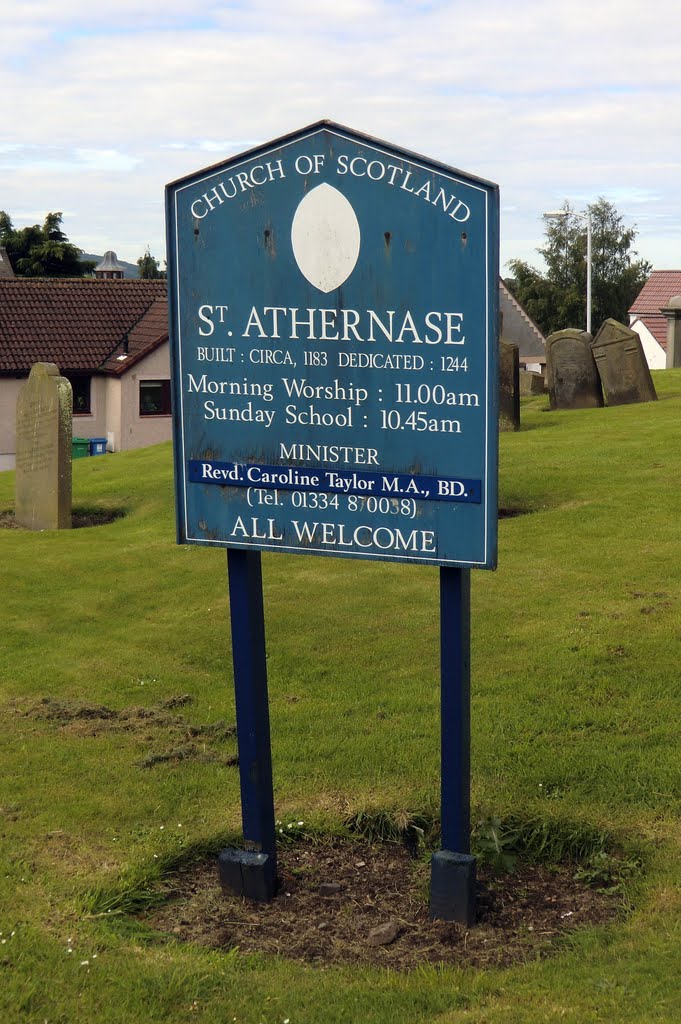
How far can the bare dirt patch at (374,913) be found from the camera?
5.12 meters

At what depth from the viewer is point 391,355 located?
5184mm

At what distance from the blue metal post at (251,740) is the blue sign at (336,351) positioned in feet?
0.75

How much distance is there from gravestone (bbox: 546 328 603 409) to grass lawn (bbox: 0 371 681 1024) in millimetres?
7653

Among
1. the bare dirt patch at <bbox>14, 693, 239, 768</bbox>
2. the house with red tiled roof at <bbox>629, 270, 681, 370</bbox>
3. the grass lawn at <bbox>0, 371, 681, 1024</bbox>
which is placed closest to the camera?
the grass lawn at <bbox>0, 371, 681, 1024</bbox>

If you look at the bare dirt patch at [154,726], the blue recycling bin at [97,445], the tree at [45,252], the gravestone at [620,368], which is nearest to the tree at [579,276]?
the tree at [45,252]

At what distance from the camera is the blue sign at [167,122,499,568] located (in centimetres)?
504

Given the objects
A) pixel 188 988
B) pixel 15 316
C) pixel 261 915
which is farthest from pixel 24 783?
pixel 15 316

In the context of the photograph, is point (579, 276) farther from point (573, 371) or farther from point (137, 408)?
point (573, 371)

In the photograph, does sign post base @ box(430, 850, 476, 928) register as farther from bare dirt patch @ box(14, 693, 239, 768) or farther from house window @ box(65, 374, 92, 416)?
house window @ box(65, 374, 92, 416)

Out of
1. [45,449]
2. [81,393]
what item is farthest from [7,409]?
[45,449]

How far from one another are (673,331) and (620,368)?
342 inches

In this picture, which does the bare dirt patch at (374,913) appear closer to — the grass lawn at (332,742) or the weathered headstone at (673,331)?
the grass lawn at (332,742)

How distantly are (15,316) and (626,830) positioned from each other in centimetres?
3706

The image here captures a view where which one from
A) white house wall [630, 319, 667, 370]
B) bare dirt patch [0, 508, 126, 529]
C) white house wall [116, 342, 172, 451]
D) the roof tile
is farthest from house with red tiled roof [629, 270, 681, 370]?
bare dirt patch [0, 508, 126, 529]
